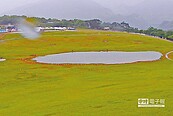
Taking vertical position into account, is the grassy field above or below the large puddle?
above

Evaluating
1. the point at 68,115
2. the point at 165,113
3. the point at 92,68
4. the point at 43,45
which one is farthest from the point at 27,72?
the point at 43,45

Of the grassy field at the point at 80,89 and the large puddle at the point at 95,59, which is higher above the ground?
the grassy field at the point at 80,89

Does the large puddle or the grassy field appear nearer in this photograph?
the grassy field

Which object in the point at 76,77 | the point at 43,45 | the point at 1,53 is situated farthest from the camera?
the point at 43,45

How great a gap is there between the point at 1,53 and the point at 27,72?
30013 millimetres

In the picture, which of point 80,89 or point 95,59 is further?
point 95,59

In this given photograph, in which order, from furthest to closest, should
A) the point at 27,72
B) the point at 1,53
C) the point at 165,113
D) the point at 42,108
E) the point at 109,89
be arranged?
the point at 1,53 → the point at 27,72 → the point at 109,89 → the point at 42,108 → the point at 165,113

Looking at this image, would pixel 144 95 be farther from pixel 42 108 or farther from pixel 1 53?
pixel 1 53

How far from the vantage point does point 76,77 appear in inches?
1864

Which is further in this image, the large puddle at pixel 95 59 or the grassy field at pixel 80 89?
the large puddle at pixel 95 59

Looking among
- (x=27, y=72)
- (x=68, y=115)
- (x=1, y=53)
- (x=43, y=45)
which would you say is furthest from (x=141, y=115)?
(x=43, y=45)

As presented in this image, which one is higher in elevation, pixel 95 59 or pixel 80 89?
pixel 80 89

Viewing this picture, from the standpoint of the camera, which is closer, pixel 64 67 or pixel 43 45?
pixel 64 67

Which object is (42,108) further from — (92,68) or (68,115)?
(92,68)
